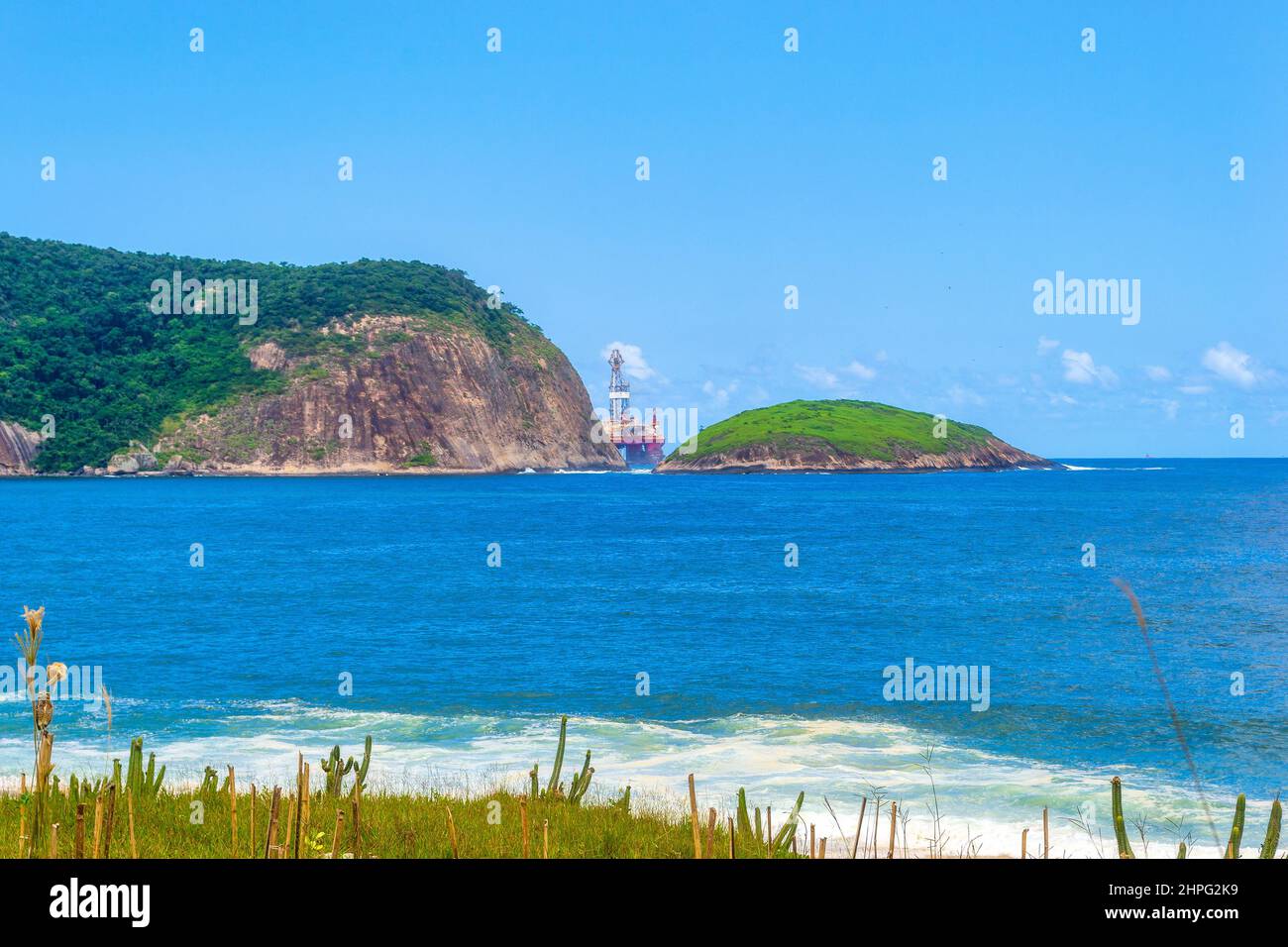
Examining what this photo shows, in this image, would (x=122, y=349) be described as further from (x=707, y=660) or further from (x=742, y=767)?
(x=742, y=767)

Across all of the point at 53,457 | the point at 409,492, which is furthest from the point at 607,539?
the point at 53,457

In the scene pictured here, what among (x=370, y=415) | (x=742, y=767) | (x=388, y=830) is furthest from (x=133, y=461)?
(x=388, y=830)

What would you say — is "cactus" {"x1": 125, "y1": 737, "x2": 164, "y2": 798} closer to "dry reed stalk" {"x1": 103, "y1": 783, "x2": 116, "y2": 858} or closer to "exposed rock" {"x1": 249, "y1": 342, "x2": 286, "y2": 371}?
"dry reed stalk" {"x1": 103, "y1": 783, "x2": 116, "y2": 858}

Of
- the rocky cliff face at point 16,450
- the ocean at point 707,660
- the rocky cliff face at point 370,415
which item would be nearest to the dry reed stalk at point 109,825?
the ocean at point 707,660

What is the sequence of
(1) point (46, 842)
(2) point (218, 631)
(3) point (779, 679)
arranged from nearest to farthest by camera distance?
1. (1) point (46, 842)
2. (3) point (779, 679)
3. (2) point (218, 631)

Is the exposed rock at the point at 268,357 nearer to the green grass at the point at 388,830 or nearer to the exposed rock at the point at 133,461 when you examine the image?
the exposed rock at the point at 133,461
